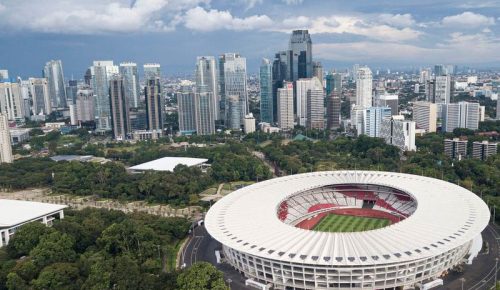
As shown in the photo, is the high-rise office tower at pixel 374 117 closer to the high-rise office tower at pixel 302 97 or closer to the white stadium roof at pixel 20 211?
the high-rise office tower at pixel 302 97

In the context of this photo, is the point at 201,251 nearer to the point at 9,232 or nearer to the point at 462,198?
the point at 9,232

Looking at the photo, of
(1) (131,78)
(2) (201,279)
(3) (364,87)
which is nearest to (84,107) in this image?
(1) (131,78)

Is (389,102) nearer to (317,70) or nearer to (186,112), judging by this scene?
(317,70)

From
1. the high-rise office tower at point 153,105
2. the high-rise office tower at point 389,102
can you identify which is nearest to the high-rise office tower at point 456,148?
the high-rise office tower at point 389,102

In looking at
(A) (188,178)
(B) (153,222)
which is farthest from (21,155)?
(B) (153,222)

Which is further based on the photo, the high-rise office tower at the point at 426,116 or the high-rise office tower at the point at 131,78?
the high-rise office tower at the point at 131,78

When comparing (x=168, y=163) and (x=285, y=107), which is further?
(x=285, y=107)

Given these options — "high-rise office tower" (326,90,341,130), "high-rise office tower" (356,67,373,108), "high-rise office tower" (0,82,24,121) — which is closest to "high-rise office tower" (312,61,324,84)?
"high-rise office tower" (356,67,373,108)
